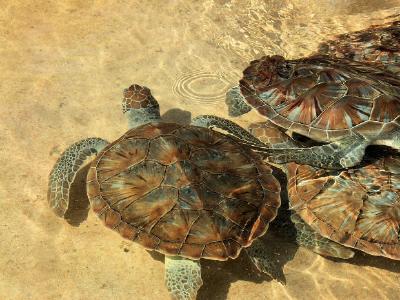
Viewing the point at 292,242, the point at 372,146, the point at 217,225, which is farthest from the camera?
the point at 372,146

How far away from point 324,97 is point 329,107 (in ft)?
0.44

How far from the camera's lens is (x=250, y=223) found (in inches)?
157

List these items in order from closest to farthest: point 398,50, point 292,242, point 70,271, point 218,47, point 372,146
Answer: point 70,271, point 292,242, point 372,146, point 398,50, point 218,47

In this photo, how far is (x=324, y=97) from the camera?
4.93 metres

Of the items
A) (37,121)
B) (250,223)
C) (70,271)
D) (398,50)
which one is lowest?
(70,271)

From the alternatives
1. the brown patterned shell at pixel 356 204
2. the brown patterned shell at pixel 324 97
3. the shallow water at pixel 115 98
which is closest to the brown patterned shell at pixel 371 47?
the shallow water at pixel 115 98

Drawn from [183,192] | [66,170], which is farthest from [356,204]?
[66,170]

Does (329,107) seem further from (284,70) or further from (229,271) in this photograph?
(229,271)

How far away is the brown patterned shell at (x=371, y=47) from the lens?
6.17 meters

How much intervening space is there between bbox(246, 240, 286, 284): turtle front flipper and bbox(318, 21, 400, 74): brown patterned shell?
3.31 meters

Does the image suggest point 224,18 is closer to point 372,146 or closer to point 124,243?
point 372,146

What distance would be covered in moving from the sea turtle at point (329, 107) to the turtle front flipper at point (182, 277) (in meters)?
1.63

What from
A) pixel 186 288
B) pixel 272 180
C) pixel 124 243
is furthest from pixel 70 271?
pixel 272 180

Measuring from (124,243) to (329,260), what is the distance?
209cm
